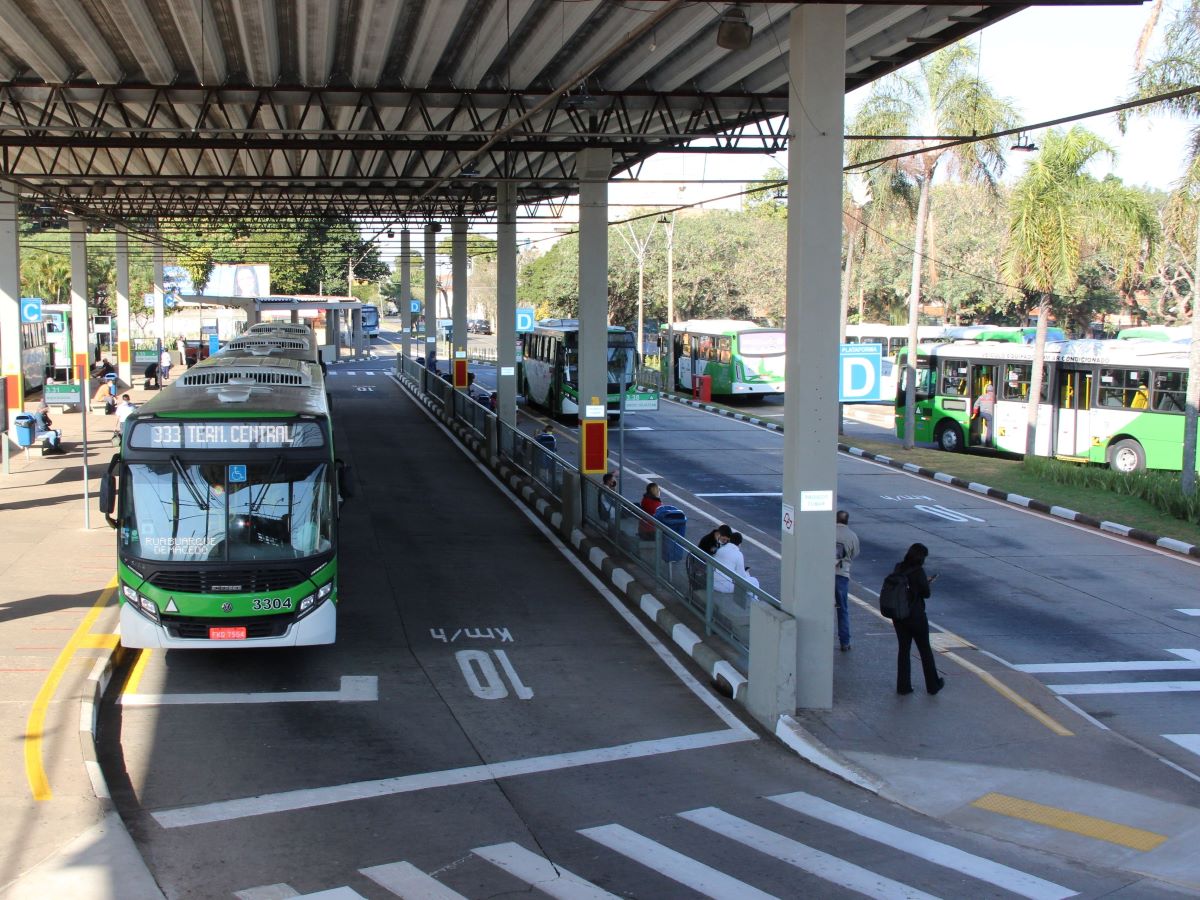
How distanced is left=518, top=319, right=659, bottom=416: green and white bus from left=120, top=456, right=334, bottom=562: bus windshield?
2230 centimetres

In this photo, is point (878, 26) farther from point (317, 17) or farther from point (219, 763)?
point (219, 763)

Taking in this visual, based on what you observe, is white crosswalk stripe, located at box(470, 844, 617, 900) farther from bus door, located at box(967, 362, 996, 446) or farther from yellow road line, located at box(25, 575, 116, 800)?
bus door, located at box(967, 362, 996, 446)

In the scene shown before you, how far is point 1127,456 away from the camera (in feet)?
97.2

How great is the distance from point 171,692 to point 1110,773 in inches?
356

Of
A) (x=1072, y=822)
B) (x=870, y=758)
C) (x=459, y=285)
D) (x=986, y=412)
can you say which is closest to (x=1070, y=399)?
(x=986, y=412)

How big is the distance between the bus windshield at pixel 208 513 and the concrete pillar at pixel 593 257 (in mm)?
10561

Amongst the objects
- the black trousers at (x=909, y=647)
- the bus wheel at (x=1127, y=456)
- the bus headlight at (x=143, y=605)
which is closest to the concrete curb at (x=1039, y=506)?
the bus wheel at (x=1127, y=456)

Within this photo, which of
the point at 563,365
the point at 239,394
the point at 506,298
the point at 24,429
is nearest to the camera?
the point at 239,394

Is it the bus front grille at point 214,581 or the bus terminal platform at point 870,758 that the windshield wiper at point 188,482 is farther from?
the bus terminal platform at point 870,758

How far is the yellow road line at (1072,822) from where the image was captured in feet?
29.5

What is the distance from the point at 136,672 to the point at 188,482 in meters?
2.25

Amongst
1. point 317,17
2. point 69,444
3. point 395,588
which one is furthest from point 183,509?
point 69,444

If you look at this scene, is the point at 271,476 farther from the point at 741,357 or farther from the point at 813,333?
the point at 741,357

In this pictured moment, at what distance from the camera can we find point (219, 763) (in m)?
10.3
